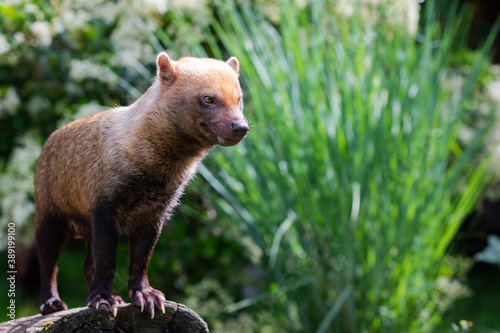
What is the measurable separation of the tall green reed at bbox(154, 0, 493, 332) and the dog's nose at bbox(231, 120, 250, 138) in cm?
169

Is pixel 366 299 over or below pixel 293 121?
below

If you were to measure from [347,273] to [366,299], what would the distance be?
25 centimetres

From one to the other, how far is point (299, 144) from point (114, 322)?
190cm

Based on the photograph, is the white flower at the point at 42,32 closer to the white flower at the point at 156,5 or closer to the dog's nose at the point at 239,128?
the white flower at the point at 156,5

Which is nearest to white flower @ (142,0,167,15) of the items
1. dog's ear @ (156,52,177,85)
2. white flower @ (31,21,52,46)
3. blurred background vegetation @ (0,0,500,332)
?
blurred background vegetation @ (0,0,500,332)

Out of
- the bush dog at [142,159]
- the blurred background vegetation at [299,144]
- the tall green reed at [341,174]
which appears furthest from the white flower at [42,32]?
the bush dog at [142,159]

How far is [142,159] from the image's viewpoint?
1.82m

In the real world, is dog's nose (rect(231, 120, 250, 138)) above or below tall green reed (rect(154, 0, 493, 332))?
above

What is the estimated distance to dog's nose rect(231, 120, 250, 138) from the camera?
5.40ft

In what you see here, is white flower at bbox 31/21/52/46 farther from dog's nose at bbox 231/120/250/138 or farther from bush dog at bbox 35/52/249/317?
dog's nose at bbox 231/120/250/138

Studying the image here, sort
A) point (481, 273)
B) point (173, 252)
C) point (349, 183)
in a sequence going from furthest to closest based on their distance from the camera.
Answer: point (481, 273), point (173, 252), point (349, 183)

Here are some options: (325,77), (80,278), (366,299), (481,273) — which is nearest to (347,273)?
(366,299)

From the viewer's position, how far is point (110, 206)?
178cm

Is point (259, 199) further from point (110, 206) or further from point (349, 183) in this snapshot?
point (110, 206)
